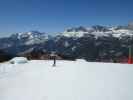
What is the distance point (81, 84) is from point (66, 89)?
3.19 ft

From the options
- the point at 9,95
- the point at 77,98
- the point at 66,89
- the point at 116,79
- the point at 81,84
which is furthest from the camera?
the point at 116,79

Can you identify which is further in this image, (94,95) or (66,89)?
(66,89)

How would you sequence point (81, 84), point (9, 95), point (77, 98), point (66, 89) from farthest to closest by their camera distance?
point (81, 84)
point (66, 89)
point (9, 95)
point (77, 98)

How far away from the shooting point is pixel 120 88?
773cm

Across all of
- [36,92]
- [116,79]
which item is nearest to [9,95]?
[36,92]

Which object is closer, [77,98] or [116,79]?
[77,98]

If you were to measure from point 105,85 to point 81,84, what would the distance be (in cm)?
97

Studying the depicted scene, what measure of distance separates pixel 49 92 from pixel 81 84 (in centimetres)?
166

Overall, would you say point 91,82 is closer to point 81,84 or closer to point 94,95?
point 81,84

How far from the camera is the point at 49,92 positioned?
7.32 metres

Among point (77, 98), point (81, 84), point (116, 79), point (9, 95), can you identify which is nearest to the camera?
point (77, 98)

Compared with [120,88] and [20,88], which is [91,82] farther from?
[20,88]

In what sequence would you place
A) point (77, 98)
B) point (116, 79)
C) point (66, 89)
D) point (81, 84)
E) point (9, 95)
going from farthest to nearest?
point (116, 79), point (81, 84), point (66, 89), point (9, 95), point (77, 98)

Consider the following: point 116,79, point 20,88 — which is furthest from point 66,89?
point 116,79
